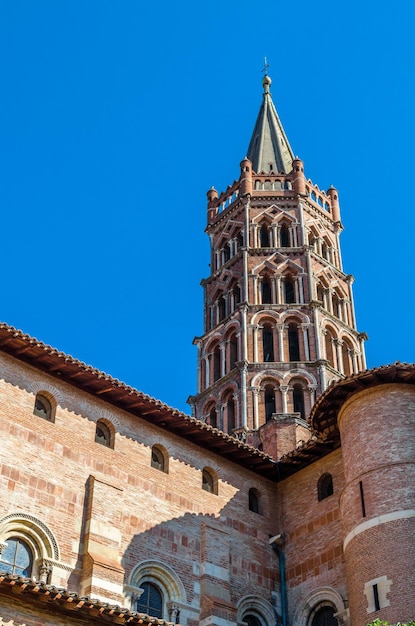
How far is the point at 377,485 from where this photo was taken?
23016mm

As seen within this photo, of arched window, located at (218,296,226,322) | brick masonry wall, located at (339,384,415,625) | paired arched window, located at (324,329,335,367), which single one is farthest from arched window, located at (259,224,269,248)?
brick masonry wall, located at (339,384,415,625)

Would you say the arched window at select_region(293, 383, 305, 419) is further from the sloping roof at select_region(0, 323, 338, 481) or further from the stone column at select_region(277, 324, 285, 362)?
the sloping roof at select_region(0, 323, 338, 481)

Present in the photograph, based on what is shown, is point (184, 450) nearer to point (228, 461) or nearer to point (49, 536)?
point (228, 461)

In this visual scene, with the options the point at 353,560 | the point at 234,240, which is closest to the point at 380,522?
the point at 353,560

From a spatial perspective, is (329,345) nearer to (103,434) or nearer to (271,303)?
(271,303)

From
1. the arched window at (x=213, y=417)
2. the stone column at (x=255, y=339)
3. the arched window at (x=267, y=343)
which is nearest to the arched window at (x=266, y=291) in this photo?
the arched window at (x=267, y=343)

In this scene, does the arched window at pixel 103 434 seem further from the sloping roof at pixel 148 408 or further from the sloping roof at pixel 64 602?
the sloping roof at pixel 64 602

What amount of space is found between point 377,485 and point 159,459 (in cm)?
581

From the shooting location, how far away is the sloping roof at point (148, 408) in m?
23.1

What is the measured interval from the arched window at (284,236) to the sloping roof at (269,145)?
449cm

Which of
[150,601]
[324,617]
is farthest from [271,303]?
[150,601]

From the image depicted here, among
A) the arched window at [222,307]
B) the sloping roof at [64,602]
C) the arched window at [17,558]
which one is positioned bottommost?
the sloping roof at [64,602]

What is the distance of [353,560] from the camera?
22.8 metres

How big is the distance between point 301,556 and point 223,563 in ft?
7.45
